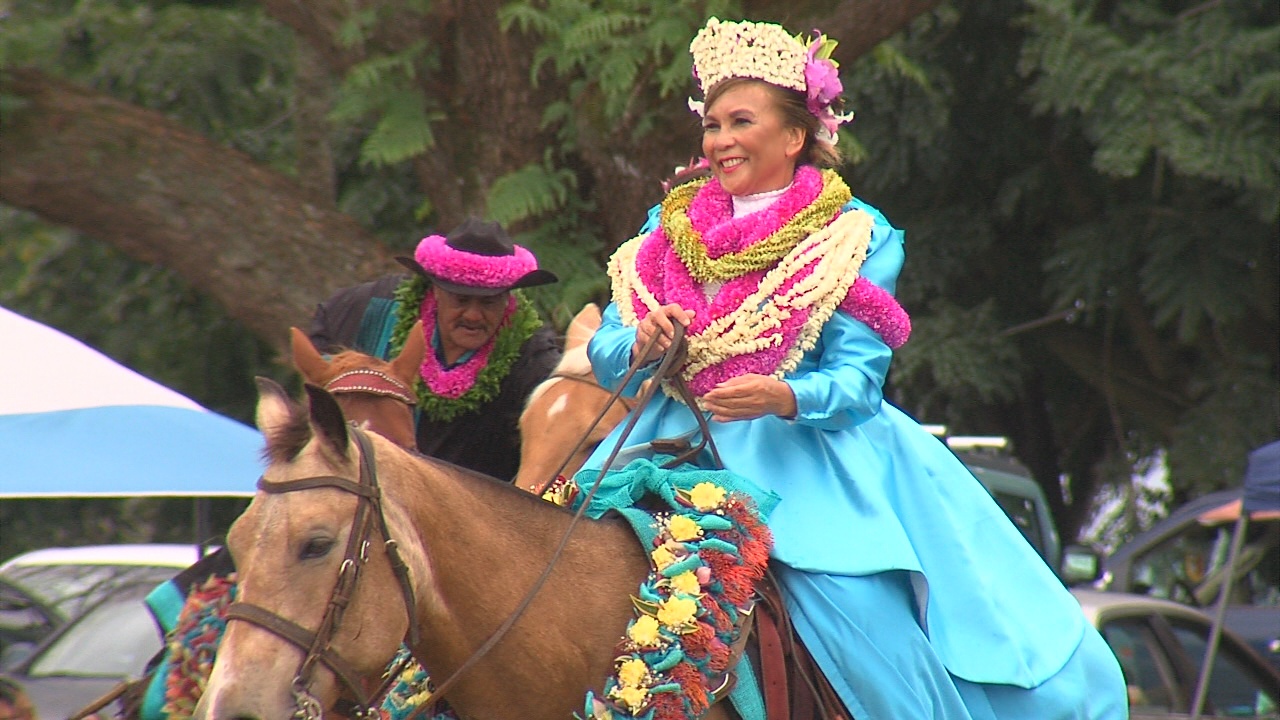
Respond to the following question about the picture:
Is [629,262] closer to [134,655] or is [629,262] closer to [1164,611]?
[134,655]

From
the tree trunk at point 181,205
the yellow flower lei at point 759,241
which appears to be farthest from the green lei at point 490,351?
the tree trunk at point 181,205

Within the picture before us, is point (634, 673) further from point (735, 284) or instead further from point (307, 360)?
Answer: point (307, 360)

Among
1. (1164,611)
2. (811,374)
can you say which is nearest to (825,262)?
(811,374)

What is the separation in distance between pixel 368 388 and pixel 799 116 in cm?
132

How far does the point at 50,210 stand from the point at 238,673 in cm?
619

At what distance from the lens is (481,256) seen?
18.1ft

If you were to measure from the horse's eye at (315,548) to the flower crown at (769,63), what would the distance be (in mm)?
1717

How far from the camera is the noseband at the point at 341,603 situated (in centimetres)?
313

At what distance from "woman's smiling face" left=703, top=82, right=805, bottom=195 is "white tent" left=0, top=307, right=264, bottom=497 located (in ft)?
8.86

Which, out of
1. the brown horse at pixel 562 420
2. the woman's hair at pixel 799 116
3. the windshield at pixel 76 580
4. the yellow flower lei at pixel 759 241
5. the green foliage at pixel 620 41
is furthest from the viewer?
the windshield at pixel 76 580

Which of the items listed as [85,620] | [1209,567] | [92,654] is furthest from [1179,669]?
[85,620]

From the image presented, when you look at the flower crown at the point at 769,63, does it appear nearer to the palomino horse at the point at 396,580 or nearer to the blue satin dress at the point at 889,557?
the blue satin dress at the point at 889,557

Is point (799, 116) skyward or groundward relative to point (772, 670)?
skyward

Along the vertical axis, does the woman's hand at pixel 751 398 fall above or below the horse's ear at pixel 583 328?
above
